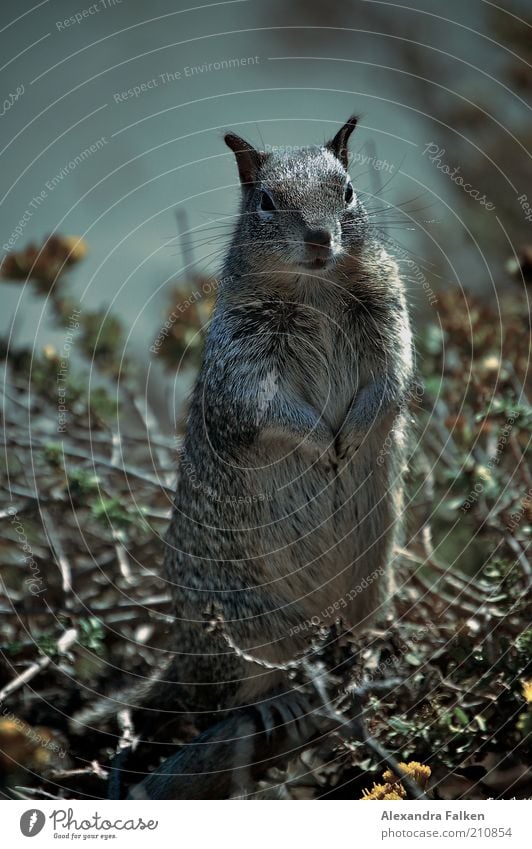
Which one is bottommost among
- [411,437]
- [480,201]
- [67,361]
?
[411,437]

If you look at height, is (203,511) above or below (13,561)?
below

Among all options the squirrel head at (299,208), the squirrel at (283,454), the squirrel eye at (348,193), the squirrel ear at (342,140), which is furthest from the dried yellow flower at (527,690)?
the squirrel ear at (342,140)

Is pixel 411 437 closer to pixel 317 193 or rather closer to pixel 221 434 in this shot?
pixel 221 434

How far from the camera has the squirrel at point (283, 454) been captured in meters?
3.95

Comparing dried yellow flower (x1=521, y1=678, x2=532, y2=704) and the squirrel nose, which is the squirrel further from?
dried yellow flower (x1=521, y1=678, x2=532, y2=704)

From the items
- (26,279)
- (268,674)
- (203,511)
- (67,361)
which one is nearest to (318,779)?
(268,674)

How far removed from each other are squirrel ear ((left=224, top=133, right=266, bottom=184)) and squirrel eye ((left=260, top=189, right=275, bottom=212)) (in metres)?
0.22

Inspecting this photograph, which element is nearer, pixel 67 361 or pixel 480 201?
pixel 67 361

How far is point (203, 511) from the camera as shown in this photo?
4.18 meters

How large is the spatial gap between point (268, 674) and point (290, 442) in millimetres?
1067
